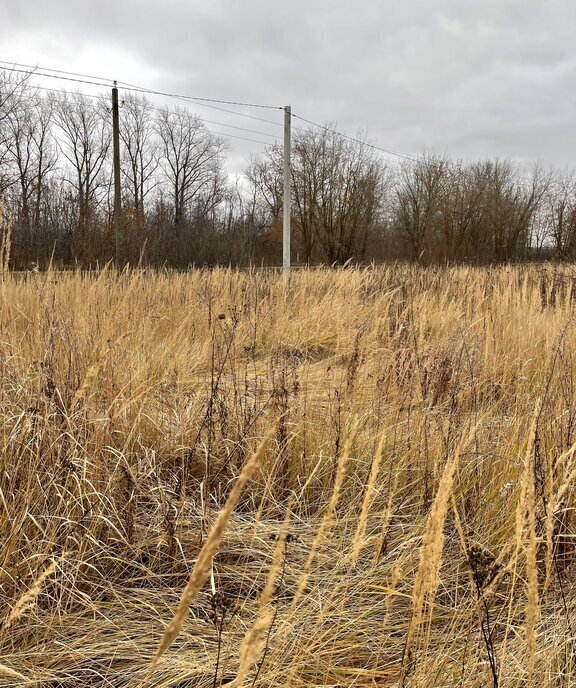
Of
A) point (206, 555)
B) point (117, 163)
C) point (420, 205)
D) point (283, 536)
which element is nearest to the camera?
point (206, 555)

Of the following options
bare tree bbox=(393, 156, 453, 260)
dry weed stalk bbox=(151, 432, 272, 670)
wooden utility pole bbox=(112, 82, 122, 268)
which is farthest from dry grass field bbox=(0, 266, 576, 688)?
bare tree bbox=(393, 156, 453, 260)

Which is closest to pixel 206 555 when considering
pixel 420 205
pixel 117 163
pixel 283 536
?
pixel 283 536

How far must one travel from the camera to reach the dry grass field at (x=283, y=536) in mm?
941

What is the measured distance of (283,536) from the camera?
58 centimetres

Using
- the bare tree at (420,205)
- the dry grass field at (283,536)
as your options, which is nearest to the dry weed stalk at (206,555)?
the dry grass field at (283,536)

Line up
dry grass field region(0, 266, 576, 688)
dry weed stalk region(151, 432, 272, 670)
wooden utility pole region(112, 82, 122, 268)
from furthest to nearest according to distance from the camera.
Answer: wooden utility pole region(112, 82, 122, 268) → dry grass field region(0, 266, 576, 688) → dry weed stalk region(151, 432, 272, 670)

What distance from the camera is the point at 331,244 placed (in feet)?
85.2

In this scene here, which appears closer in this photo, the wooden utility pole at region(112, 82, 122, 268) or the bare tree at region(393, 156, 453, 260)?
the wooden utility pole at region(112, 82, 122, 268)

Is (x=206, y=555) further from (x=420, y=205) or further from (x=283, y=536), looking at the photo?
(x=420, y=205)

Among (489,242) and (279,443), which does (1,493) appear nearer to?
(279,443)

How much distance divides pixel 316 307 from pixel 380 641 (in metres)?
3.93

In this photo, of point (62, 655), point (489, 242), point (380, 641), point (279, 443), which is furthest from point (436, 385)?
point (489, 242)

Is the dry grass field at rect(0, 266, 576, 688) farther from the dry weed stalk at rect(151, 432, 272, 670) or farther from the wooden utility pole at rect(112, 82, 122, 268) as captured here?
the wooden utility pole at rect(112, 82, 122, 268)

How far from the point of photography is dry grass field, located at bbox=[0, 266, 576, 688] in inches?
37.0
